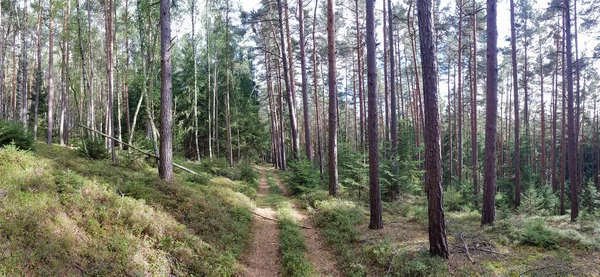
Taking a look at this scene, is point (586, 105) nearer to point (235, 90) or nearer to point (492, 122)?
point (492, 122)

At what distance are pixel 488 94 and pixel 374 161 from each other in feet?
14.2

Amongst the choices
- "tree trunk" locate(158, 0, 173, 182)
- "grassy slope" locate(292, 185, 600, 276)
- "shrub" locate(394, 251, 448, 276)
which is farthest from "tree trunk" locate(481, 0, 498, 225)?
"tree trunk" locate(158, 0, 173, 182)

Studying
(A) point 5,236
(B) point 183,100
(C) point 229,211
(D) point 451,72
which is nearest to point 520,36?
(D) point 451,72

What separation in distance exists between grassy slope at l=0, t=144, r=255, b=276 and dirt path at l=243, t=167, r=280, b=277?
13.3 inches

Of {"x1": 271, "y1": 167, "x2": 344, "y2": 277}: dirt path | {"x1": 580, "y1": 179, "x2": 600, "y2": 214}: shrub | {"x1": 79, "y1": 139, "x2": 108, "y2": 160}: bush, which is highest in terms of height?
{"x1": 79, "y1": 139, "x2": 108, "y2": 160}: bush

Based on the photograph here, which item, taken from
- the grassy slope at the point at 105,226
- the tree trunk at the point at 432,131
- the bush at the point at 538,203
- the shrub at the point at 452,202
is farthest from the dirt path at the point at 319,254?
the bush at the point at 538,203

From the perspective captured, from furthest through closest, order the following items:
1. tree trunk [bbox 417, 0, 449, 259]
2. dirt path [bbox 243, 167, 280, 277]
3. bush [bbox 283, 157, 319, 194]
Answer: bush [bbox 283, 157, 319, 194] < dirt path [bbox 243, 167, 280, 277] < tree trunk [bbox 417, 0, 449, 259]

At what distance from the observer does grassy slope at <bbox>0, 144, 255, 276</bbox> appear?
394 centimetres

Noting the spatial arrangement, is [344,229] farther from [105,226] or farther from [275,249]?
[105,226]

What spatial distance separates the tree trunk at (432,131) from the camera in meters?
5.73

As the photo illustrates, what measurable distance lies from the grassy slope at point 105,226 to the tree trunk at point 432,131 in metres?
4.13

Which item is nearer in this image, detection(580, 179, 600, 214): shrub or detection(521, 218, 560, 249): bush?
detection(521, 218, 560, 249): bush

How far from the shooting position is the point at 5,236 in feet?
12.3

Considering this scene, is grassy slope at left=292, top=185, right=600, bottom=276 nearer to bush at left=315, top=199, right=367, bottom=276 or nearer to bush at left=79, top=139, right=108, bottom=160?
bush at left=315, top=199, right=367, bottom=276
